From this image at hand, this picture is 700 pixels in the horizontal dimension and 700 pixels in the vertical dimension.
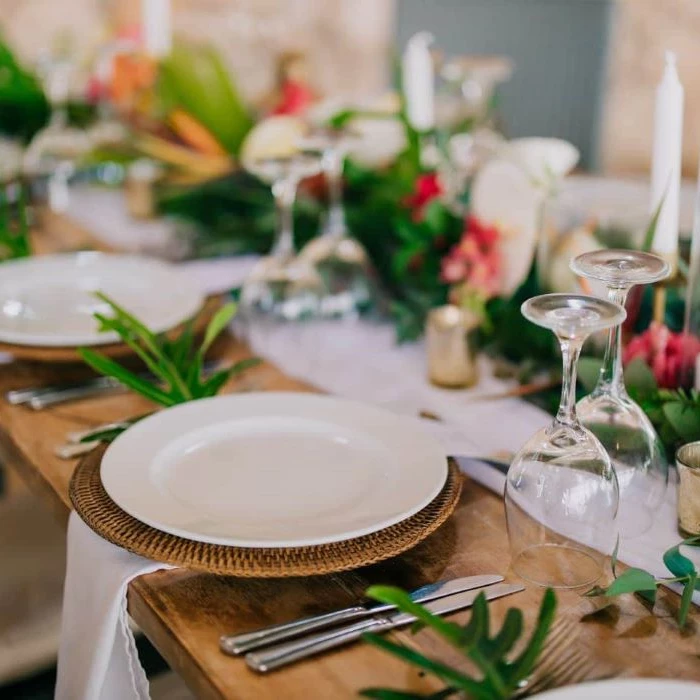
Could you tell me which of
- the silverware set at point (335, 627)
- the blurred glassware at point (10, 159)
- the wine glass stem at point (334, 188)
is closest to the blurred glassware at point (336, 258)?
the wine glass stem at point (334, 188)

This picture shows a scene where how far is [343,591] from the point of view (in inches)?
30.3

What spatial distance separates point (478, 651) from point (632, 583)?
17cm

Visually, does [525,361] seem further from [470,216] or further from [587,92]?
[587,92]

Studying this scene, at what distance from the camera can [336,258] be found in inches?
51.7

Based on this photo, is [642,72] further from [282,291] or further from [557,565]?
[557,565]

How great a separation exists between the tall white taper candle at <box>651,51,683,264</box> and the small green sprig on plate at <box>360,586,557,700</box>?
1.70ft

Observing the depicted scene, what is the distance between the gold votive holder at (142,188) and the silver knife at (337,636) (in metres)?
1.33

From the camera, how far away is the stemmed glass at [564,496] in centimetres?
74

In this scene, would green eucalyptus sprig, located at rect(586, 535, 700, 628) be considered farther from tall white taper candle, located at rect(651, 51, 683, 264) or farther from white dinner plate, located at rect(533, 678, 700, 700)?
tall white taper candle, located at rect(651, 51, 683, 264)

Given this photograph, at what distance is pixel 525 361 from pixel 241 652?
0.60 metres

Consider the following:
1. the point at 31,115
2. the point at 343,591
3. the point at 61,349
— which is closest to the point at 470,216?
the point at 61,349

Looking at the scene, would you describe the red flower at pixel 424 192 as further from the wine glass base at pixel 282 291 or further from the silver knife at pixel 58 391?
the silver knife at pixel 58 391

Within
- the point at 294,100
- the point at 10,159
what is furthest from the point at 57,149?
the point at 294,100

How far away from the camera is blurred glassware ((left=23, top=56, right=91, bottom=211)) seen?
2076 mm
